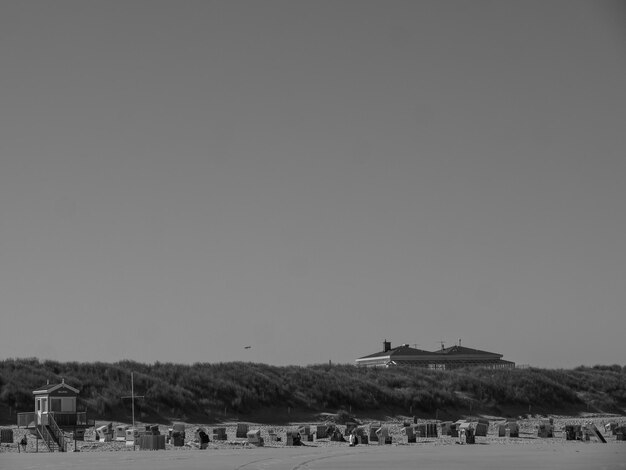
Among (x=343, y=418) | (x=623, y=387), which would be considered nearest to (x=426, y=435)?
(x=343, y=418)

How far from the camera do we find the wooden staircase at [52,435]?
163ft

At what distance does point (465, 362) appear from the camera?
108m

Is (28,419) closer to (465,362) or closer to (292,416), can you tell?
(292,416)

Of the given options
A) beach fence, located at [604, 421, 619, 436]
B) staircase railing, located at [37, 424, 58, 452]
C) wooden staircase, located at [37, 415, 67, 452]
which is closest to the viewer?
wooden staircase, located at [37, 415, 67, 452]

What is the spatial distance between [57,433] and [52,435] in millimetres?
197

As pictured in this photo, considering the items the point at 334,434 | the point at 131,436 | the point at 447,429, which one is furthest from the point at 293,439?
the point at 447,429

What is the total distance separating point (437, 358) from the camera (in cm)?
10681

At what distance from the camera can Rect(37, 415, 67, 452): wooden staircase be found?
49.5 m

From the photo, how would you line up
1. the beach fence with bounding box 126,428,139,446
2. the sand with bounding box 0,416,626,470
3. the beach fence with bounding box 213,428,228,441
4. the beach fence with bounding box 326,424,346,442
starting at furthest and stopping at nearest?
the beach fence with bounding box 213,428,228,441 → the beach fence with bounding box 326,424,346,442 → the beach fence with bounding box 126,428,139,446 → the sand with bounding box 0,416,626,470

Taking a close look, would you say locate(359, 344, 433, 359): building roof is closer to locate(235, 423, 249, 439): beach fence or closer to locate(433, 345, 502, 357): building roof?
locate(433, 345, 502, 357): building roof

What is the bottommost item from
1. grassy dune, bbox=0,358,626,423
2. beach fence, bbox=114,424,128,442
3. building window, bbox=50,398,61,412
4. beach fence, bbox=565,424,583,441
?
beach fence, bbox=565,424,583,441

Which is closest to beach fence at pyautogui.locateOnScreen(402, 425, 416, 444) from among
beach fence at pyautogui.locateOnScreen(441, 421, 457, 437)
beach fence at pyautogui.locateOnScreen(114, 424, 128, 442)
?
beach fence at pyautogui.locateOnScreen(441, 421, 457, 437)

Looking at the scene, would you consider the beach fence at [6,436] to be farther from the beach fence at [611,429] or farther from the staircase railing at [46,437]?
the beach fence at [611,429]

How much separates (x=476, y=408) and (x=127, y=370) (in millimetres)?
19781
